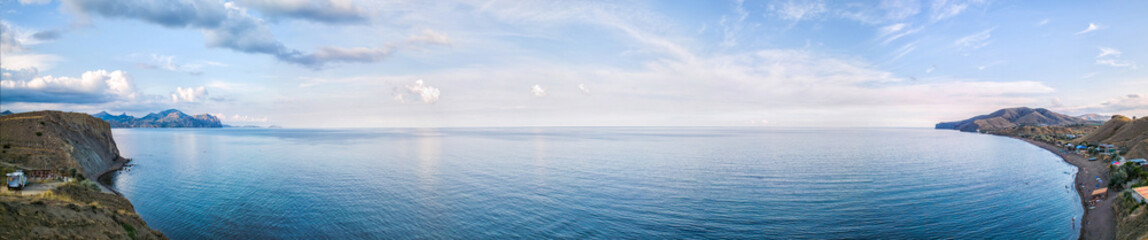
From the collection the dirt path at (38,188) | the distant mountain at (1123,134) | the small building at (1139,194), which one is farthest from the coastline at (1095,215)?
the dirt path at (38,188)

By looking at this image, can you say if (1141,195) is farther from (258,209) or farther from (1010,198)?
(258,209)

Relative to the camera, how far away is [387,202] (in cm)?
4762

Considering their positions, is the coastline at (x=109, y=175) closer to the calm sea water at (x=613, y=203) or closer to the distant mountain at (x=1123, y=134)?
the calm sea water at (x=613, y=203)

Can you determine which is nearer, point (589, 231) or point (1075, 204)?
point (589, 231)

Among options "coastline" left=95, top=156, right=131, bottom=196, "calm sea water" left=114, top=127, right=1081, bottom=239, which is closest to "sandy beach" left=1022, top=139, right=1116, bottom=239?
"calm sea water" left=114, top=127, right=1081, bottom=239

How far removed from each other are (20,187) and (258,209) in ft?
80.2

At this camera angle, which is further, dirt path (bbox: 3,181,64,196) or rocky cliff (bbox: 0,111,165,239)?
dirt path (bbox: 3,181,64,196)

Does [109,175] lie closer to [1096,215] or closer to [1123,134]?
[1096,215]

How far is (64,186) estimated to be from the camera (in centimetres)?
4344

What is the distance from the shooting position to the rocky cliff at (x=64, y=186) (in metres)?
24.4

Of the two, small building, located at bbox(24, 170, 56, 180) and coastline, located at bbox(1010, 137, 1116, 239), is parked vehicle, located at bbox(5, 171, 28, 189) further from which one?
coastline, located at bbox(1010, 137, 1116, 239)

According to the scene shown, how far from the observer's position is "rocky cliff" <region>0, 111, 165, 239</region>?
2439 cm

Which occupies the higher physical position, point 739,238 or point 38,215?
point 38,215

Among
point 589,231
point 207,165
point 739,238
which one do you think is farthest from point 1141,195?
point 207,165
